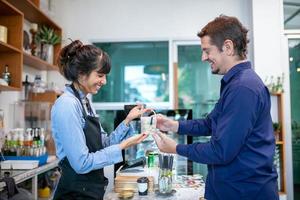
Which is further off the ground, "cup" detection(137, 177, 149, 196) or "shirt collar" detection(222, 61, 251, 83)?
"shirt collar" detection(222, 61, 251, 83)

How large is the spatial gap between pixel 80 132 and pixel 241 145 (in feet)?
2.24

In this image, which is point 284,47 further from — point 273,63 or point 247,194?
point 247,194

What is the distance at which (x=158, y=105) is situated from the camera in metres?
4.09

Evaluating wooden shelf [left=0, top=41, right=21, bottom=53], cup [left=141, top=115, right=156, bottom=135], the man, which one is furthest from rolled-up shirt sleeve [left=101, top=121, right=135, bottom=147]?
wooden shelf [left=0, top=41, right=21, bottom=53]

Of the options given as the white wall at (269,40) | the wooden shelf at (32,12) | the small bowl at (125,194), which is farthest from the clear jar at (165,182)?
the white wall at (269,40)

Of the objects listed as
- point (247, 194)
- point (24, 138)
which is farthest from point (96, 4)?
point (247, 194)

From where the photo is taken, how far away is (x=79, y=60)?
149 centimetres

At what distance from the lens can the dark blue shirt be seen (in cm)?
125

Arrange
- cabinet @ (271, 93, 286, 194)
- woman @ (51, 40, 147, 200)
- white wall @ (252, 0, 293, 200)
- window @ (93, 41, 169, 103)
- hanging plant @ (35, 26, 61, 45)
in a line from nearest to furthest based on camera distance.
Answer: woman @ (51, 40, 147, 200)
hanging plant @ (35, 26, 61, 45)
cabinet @ (271, 93, 286, 194)
white wall @ (252, 0, 293, 200)
window @ (93, 41, 169, 103)

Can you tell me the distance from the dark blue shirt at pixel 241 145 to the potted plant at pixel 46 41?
2.59 m

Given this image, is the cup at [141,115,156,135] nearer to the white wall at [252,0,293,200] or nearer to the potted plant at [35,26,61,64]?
the potted plant at [35,26,61,64]

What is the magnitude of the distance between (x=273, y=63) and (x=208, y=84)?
827mm

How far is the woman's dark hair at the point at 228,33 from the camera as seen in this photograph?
4.59 feet

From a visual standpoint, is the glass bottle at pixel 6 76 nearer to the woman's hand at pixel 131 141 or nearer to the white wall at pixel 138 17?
the white wall at pixel 138 17
